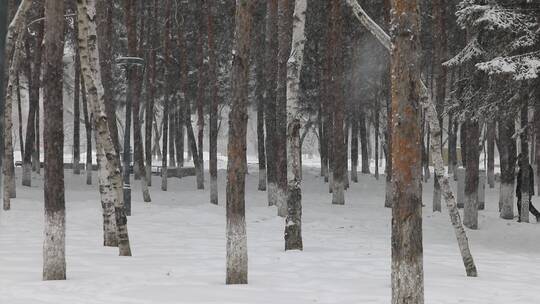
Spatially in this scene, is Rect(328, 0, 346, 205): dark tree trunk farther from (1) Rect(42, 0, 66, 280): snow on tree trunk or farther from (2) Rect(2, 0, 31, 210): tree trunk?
(1) Rect(42, 0, 66, 280): snow on tree trunk

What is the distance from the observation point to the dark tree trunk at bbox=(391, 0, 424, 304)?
A: 606 cm

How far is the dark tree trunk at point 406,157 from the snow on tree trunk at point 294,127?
597cm

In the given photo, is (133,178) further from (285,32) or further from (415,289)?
(415,289)

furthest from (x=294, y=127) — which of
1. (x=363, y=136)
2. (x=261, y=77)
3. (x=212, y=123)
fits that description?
(x=363, y=136)

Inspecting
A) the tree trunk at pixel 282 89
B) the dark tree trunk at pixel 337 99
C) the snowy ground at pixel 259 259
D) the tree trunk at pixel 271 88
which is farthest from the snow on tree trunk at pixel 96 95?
the dark tree trunk at pixel 337 99

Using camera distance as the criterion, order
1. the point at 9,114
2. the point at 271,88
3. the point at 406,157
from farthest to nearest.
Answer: the point at 271,88 → the point at 9,114 → the point at 406,157

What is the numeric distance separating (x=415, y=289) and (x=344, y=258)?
5.56 metres

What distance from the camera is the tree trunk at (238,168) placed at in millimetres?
8578

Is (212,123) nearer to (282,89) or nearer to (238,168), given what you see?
(282,89)

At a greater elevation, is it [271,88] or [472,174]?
[271,88]

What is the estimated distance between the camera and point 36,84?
26.6m

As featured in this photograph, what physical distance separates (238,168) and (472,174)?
10.9 m

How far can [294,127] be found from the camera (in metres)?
12.2

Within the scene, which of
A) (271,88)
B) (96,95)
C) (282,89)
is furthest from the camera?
(271,88)
